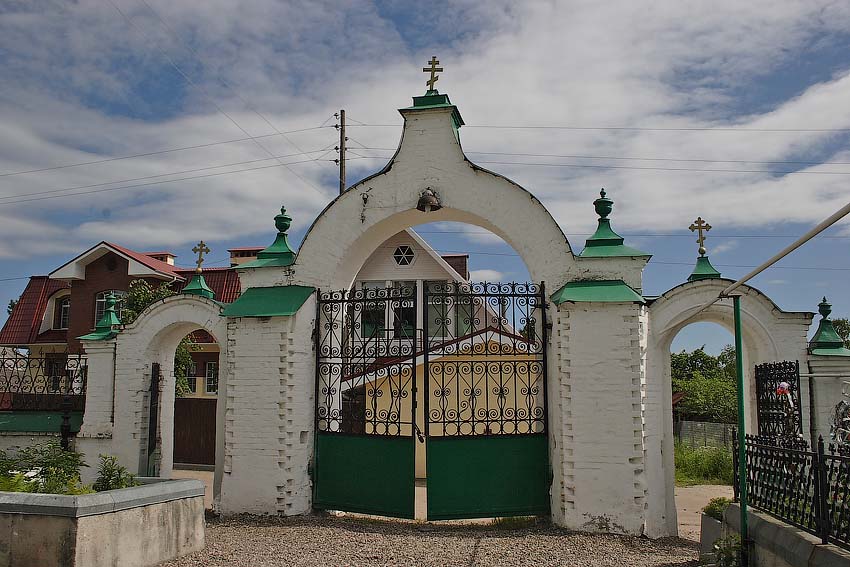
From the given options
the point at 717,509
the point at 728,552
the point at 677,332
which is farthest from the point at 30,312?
the point at 728,552

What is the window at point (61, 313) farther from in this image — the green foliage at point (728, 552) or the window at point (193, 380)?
the green foliage at point (728, 552)

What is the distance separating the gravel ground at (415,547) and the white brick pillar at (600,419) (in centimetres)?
33

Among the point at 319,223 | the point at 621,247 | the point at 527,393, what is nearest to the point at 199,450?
the point at 319,223

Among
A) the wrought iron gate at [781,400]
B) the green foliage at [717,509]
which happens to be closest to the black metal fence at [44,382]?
the green foliage at [717,509]

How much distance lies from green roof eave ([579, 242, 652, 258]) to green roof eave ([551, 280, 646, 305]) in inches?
13.0

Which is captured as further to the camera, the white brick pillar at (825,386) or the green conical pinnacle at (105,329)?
the green conical pinnacle at (105,329)

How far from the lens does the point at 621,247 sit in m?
8.87

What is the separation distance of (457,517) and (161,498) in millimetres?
3536

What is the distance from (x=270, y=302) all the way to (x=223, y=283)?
13299mm

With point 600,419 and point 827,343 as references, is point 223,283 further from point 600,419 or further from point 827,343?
point 827,343

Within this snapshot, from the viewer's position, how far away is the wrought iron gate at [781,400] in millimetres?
7105

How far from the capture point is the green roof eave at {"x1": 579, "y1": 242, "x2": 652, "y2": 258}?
872 centimetres

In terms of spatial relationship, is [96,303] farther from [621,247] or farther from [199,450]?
[621,247]

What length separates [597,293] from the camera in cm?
847
